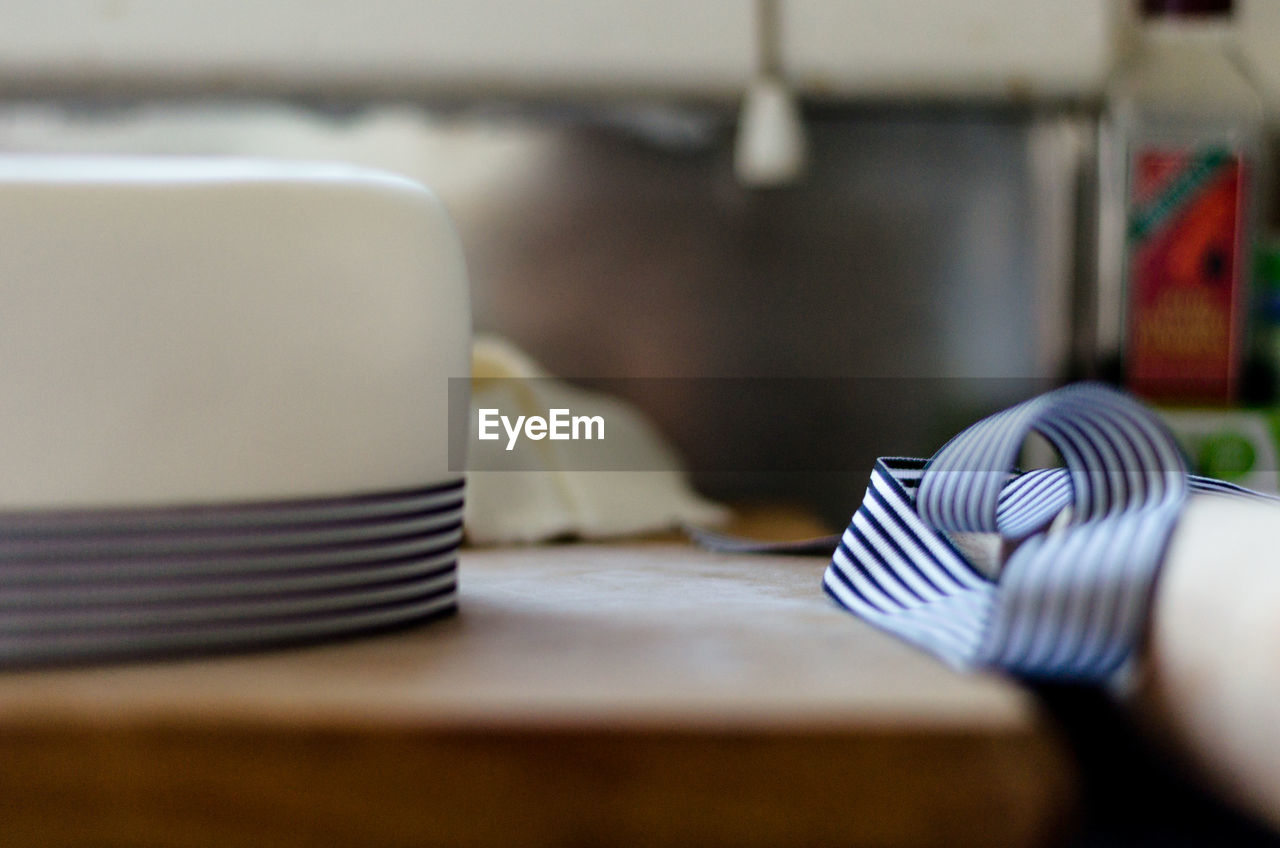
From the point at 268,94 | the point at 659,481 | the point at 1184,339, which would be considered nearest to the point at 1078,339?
the point at 1184,339

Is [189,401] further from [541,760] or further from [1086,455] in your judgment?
[1086,455]

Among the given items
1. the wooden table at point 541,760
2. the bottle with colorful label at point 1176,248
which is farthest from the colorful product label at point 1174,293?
the wooden table at point 541,760

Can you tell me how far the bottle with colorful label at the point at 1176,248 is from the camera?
37.9 inches

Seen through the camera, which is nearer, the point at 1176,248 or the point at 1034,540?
the point at 1034,540

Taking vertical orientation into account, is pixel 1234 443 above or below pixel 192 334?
below

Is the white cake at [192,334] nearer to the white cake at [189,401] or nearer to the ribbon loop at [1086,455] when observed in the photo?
the white cake at [189,401]

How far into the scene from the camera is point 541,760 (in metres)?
0.22

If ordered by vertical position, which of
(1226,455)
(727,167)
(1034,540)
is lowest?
(1226,455)

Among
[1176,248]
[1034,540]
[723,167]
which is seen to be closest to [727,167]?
[723,167]

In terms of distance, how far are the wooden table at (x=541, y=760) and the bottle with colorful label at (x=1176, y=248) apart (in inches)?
32.2

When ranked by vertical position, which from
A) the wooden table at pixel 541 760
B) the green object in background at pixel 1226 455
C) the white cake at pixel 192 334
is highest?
the white cake at pixel 192 334

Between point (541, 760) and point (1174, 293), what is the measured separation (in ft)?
2.98

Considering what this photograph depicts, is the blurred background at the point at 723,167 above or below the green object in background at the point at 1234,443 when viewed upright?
above

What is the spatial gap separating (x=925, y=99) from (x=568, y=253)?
352 millimetres
